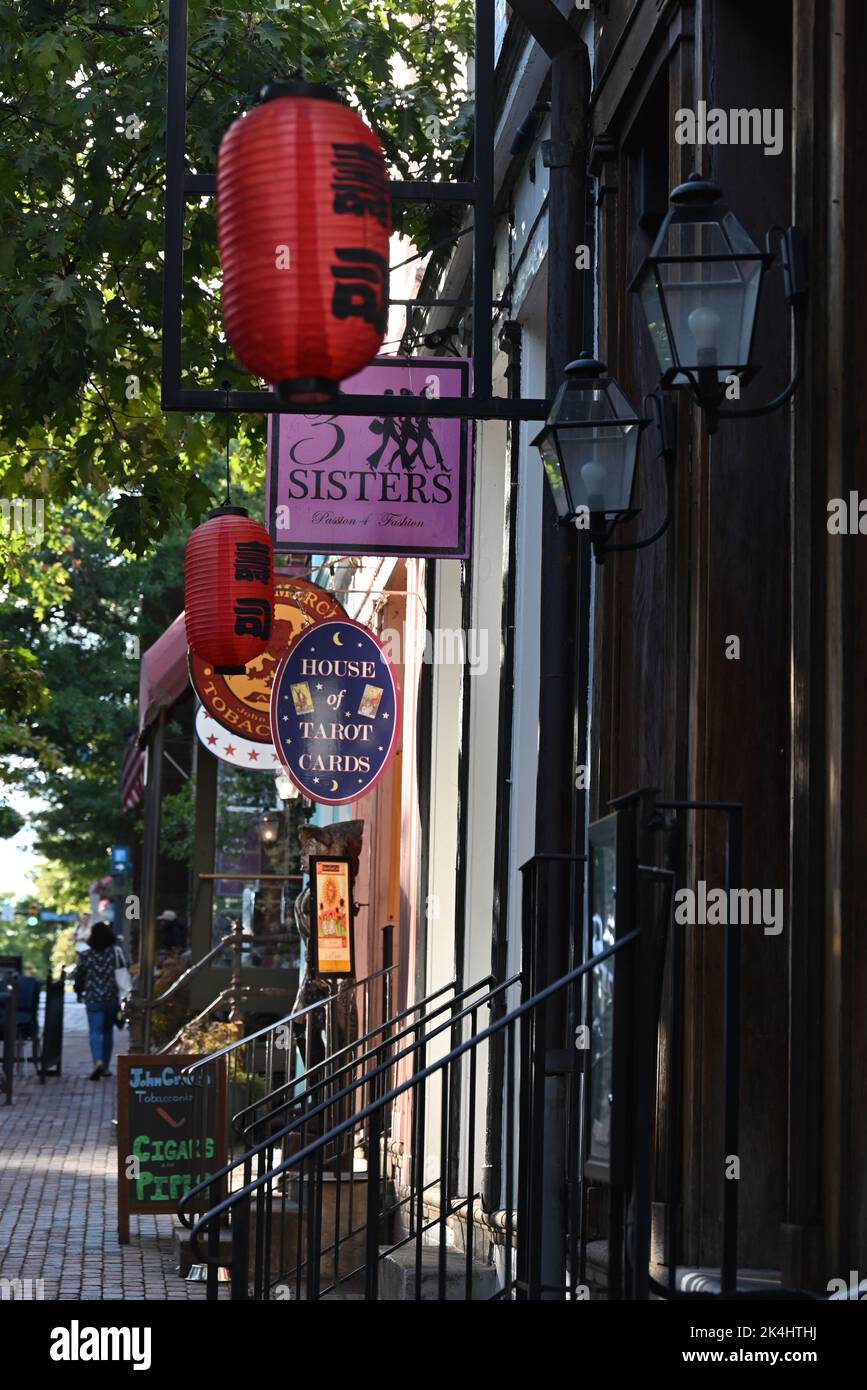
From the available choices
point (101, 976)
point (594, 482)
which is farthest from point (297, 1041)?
point (101, 976)

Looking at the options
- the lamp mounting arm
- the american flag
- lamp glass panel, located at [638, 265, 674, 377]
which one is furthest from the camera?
the american flag

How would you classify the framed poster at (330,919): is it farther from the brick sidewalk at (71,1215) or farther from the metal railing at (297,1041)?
the brick sidewalk at (71,1215)

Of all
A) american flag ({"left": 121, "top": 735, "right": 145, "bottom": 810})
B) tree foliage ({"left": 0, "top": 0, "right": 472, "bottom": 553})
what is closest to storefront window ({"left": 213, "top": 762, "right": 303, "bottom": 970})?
american flag ({"left": 121, "top": 735, "right": 145, "bottom": 810})

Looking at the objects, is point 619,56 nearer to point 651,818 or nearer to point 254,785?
point 651,818

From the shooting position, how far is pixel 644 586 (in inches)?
282

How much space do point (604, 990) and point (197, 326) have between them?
298 inches

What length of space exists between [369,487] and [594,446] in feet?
12.4

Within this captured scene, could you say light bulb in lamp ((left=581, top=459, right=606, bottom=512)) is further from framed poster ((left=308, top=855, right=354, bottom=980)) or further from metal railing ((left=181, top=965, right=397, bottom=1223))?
framed poster ((left=308, top=855, right=354, bottom=980))

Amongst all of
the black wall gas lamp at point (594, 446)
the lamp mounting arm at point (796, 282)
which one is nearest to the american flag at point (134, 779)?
the black wall gas lamp at point (594, 446)

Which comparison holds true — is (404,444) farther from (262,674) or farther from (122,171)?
(262,674)

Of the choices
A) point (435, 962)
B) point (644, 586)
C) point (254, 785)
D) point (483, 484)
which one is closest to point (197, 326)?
point (483, 484)

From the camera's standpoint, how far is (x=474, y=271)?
725cm

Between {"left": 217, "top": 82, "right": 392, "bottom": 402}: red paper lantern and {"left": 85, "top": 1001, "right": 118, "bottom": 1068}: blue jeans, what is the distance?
54.3 ft

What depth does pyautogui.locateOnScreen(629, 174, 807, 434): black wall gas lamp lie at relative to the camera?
5270mm
